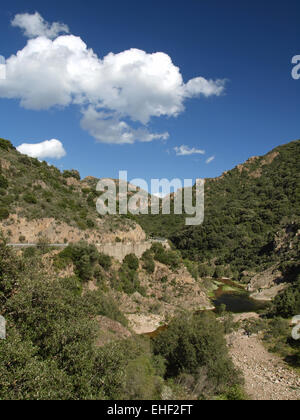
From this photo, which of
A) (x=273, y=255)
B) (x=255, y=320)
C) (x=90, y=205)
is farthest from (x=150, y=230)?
(x=255, y=320)

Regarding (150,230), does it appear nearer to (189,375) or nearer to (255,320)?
(255,320)

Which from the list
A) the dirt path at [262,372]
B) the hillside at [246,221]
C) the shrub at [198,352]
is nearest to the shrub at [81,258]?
the shrub at [198,352]

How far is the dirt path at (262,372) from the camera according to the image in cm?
1695

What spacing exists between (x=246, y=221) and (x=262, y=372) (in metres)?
56.4

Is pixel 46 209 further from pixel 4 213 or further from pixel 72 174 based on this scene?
pixel 72 174

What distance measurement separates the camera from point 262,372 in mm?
20078

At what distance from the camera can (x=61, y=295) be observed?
12.8 metres

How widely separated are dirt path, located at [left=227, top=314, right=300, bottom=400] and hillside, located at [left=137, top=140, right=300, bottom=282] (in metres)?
27.7

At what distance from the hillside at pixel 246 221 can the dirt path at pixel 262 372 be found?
27718 millimetres

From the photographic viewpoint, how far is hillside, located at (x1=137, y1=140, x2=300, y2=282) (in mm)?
60219
